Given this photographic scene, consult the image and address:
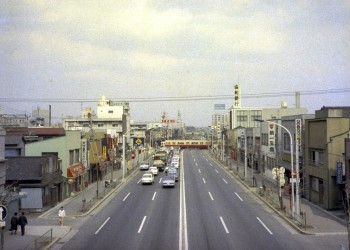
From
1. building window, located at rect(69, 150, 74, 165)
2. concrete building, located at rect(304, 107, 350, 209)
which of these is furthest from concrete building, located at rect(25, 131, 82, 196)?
concrete building, located at rect(304, 107, 350, 209)

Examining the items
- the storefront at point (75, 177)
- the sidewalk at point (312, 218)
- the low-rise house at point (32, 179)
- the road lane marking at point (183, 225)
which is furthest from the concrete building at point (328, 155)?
the storefront at point (75, 177)

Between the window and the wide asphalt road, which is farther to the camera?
the window

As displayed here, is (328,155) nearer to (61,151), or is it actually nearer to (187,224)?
(187,224)

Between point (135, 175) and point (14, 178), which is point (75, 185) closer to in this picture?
point (14, 178)

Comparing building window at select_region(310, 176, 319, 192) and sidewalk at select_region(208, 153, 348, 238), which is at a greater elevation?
building window at select_region(310, 176, 319, 192)

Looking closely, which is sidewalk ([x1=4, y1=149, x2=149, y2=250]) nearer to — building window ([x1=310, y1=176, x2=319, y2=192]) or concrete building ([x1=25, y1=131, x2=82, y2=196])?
concrete building ([x1=25, y1=131, x2=82, y2=196])

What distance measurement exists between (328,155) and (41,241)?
25.0 meters

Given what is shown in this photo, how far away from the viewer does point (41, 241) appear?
25969 mm

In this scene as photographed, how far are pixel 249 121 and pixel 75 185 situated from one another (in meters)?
101

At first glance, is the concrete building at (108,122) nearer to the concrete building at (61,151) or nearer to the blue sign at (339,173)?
the concrete building at (61,151)

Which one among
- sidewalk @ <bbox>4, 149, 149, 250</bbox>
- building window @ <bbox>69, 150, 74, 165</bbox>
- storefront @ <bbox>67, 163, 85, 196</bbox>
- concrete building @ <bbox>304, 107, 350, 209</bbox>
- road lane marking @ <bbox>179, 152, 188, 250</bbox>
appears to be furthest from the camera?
building window @ <bbox>69, 150, 74, 165</bbox>

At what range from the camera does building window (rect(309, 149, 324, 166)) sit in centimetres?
4069

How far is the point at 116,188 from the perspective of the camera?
177 ft

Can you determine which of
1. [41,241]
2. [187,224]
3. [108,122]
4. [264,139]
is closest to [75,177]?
[187,224]
